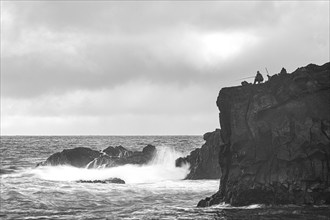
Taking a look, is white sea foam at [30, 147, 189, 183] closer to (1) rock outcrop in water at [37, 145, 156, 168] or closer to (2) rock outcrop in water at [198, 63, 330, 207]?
(1) rock outcrop in water at [37, 145, 156, 168]

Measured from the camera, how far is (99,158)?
2950 inches

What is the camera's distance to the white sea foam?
A: 209 feet

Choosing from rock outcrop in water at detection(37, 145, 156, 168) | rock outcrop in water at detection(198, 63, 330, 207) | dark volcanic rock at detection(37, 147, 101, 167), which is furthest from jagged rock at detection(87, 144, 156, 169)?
rock outcrop in water at detection(198, 63, 330, 207)

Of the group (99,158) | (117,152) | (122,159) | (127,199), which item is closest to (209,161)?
(122,159)

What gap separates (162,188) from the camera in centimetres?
5147

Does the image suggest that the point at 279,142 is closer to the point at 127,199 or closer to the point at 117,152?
the point at 127,199

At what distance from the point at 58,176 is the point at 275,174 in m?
38.6

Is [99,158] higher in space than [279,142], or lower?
lower

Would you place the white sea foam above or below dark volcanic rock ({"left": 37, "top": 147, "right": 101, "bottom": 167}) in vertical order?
below

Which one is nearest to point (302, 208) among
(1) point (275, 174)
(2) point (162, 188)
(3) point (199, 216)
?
(1) point (275, 174)

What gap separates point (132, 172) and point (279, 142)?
109ft

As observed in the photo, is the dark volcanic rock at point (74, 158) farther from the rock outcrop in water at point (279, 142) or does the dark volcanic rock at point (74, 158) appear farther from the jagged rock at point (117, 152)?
the rock outcrop in water at point (279, 142)

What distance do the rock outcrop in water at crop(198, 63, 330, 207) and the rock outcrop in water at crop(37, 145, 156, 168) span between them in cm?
3439

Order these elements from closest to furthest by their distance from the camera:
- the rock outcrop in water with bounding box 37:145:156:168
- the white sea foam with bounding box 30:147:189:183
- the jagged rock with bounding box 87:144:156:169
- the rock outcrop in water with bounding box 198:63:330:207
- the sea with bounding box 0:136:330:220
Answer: the sea with bounding box 0:136:330:220 → the rock outcrop in water with bounding box 198:63:330:207 → the white sea foam with bounding box 30:147:189:183 → the jagged rock with bounding box 87:144:156:169 → the rock outcrop in water with bounding box 37:145:156:168
